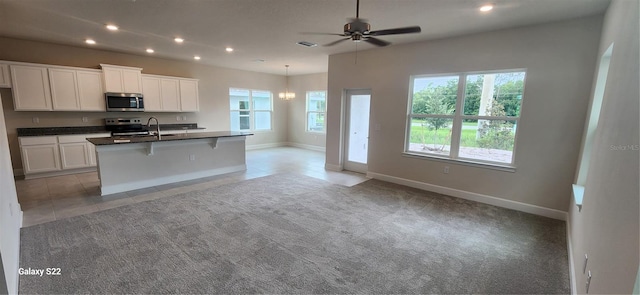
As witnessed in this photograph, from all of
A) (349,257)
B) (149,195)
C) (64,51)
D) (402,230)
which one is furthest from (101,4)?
(402,230)

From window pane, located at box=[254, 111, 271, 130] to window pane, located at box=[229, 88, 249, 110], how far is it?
0.51 metres

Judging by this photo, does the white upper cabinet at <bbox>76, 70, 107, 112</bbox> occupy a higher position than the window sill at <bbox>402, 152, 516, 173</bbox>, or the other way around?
the white upper cabinet at <bbox>76, 70, 107, 112</bbox>

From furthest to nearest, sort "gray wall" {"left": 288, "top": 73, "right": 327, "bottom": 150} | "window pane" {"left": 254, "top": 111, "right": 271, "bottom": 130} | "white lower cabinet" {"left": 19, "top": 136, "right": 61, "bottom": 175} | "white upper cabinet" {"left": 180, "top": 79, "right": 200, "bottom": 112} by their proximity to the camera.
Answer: "window pane" {"left": 254, "top": 111, "right": 271, "bottom": 130} → "gray wall" {"left": 288, "top": 73, "right": 327, "bottom": 150} → "white upper cabinet" {"left": 180, "top": 79, "right": 200, "bottom": 112} → "white lower cabinet" {"left": 19, "top": 136, "right": 61, "bottom": 175}

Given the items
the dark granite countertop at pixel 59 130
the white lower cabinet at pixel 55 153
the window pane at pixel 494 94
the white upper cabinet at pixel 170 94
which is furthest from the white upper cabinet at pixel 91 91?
the window pane at pixel 494 94

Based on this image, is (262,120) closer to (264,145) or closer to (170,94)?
(264,145)

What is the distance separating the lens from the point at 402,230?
3082 millimetres

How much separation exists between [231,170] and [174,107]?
2411 mm

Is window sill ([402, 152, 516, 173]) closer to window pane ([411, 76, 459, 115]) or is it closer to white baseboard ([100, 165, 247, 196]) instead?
window pane ([411, 76, 459, 115])

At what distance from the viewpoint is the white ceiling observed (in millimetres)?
2967

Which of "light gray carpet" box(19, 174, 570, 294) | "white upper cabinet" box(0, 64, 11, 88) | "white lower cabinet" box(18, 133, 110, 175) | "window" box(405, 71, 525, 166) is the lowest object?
"light gray carpet" box(19, 174, 570, 294)

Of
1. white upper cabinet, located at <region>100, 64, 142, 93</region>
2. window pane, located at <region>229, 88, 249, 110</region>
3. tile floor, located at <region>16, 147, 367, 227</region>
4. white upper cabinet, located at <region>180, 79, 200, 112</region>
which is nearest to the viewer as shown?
tile floor, located at <region>16, 147, 367, 227</region>

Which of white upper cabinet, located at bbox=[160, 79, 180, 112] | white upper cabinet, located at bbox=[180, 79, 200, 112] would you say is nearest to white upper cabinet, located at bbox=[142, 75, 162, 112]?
white upper cabinet, located at bbox=[160, 79, 180, 112]

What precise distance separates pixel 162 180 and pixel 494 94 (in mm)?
5725

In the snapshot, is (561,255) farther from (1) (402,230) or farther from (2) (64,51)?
(2) (64,51)
